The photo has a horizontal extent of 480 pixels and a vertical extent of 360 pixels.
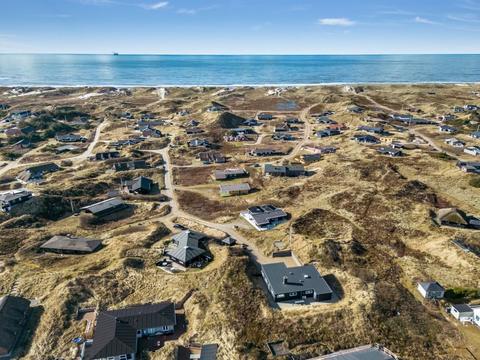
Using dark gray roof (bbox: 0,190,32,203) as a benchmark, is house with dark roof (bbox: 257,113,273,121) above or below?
above

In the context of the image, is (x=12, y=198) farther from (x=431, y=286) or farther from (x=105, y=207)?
(x=431, y=286)

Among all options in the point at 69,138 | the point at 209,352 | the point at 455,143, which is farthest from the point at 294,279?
A: the point at 69,138

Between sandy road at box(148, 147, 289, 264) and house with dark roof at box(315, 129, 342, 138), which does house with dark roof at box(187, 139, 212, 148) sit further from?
house with dark roof at box(315, 129, 342, 138)

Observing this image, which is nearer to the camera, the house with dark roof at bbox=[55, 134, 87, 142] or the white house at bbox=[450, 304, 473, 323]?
the white house at bbox=[450, 304, 473, 323]

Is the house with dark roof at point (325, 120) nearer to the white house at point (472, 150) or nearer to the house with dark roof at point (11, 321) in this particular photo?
the white house at point (472, 150)

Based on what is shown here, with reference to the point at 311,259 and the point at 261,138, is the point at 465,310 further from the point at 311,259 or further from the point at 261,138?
the point at 261,138

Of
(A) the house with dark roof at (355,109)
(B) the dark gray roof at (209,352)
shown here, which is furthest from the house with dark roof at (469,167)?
(A) the house with dark roof at (355,109)

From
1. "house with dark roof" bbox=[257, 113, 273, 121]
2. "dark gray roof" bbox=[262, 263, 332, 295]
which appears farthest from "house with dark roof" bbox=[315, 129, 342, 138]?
"dark gray roof" bbox=[262, 263, 332, 295]

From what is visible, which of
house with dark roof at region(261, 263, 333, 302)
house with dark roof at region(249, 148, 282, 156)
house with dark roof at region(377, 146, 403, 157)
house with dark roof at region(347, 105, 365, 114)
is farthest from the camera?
house with dark roof at region(347, 105, 365, 114)
